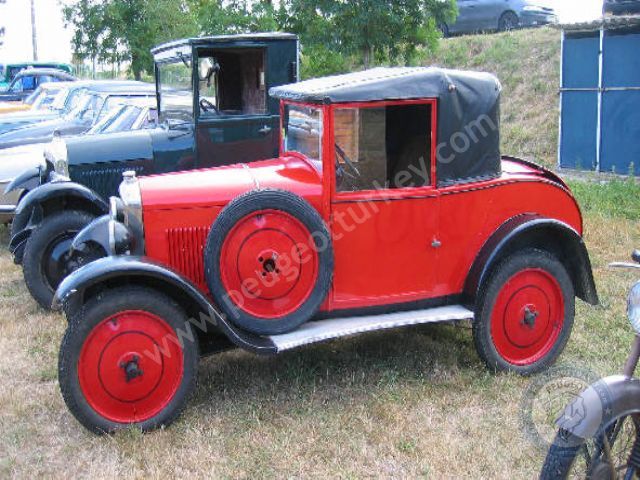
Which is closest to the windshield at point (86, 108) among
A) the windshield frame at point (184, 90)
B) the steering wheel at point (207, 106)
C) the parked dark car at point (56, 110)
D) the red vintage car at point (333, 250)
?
the parked dark car at point (56, 110)

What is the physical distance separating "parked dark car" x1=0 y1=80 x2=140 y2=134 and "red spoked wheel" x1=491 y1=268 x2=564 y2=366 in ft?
30.5

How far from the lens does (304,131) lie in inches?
174

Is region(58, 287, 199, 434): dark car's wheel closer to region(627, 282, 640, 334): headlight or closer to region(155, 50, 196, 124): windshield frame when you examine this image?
region(627, 282, 640, 334): headlight

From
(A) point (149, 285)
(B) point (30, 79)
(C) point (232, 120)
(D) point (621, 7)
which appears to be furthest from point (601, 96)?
(B) point (30, 79)

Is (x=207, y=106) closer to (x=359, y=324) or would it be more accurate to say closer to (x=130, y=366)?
(x=359, y=324)

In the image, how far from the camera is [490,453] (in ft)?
11.8

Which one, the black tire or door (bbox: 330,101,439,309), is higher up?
door (bbox: 330,101,439,309)

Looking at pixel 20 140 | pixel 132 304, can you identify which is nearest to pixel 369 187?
pixel 132 304

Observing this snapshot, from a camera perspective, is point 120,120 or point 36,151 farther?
point 36,151

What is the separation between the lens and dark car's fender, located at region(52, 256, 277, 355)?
3648 millimetres

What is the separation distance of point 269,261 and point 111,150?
322cm

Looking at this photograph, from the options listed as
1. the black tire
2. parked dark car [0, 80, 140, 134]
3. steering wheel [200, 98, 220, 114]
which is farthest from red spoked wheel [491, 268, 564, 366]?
parked dark car [0, 80, 140, 134]

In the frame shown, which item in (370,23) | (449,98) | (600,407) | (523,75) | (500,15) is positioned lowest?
(600,407)

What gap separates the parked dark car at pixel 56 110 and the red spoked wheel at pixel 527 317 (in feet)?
30.5
